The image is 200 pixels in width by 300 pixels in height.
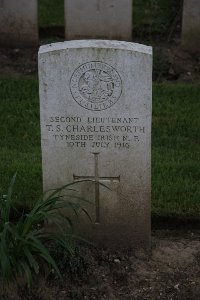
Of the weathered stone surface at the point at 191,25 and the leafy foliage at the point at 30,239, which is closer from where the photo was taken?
the leafy foliage at the point at 30,239

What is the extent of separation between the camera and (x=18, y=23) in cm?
866

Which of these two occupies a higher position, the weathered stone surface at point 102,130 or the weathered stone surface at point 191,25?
the weathered stone surface at point 191,25

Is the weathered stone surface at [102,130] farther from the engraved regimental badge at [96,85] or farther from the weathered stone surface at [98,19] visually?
the weathered stone surface at [98,19]

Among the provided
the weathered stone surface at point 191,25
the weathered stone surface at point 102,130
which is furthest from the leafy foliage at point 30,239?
the weathered stone surface at point 191,25

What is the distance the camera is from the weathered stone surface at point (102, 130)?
4.36 m

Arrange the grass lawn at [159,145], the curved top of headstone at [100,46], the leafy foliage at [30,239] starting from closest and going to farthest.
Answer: the leafy foliage at [30,239], the curved top of headstone at [100,46], the grass lawn at [159,145]

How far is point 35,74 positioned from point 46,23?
172 centimetres

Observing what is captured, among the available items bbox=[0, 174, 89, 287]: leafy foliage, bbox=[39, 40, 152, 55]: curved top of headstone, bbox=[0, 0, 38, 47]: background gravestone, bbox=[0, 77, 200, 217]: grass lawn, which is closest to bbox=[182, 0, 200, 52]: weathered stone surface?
bbox=[0, 77, 200, 217]: grass lawn

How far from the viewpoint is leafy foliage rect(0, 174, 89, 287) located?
4.04 m

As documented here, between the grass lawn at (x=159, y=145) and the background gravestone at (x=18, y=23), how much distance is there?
1.02m

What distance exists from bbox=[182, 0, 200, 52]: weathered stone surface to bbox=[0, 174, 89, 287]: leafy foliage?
4459mm

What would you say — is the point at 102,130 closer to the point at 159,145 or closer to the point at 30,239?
the point at 30,239

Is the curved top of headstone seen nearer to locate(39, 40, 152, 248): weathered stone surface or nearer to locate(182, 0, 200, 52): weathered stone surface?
locate(39, 40, 152, 248): weathered stone surface

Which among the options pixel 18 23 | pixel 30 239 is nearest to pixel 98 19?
pixel 18 23
